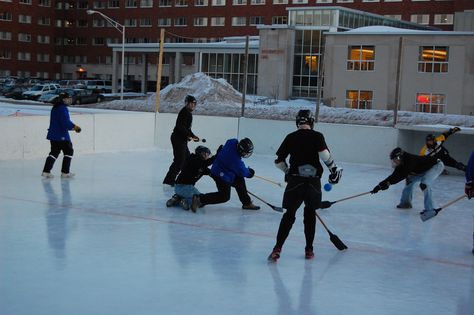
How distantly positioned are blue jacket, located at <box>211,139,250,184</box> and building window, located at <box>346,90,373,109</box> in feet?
102

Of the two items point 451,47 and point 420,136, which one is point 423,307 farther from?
point 451,47

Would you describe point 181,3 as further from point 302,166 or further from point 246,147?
point 302,166

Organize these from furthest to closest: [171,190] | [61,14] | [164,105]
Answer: [61,14]
[164,105]
[171,190]

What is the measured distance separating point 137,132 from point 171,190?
23.3 ft

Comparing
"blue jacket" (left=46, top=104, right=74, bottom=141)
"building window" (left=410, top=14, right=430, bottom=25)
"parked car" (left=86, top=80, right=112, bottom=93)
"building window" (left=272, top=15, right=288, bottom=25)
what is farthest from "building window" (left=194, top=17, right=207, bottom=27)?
"blue jacket" (left=46, top=104, right=74, bottom=141)

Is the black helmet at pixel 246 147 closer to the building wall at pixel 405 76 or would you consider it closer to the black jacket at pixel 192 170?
the black jacket at pixel 192 170

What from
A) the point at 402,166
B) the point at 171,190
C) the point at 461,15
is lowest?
the point at 171,190

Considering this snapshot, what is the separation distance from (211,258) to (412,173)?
4.31m

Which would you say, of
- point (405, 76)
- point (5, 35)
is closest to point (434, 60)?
point (405, 76)

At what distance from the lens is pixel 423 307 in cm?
573

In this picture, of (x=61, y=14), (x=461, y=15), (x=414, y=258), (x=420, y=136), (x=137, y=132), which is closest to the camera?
(x=414, y=258)

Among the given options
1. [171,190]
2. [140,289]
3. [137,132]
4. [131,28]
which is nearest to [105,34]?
[131,28]

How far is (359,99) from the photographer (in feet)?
133

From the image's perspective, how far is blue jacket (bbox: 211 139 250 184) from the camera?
956cm
